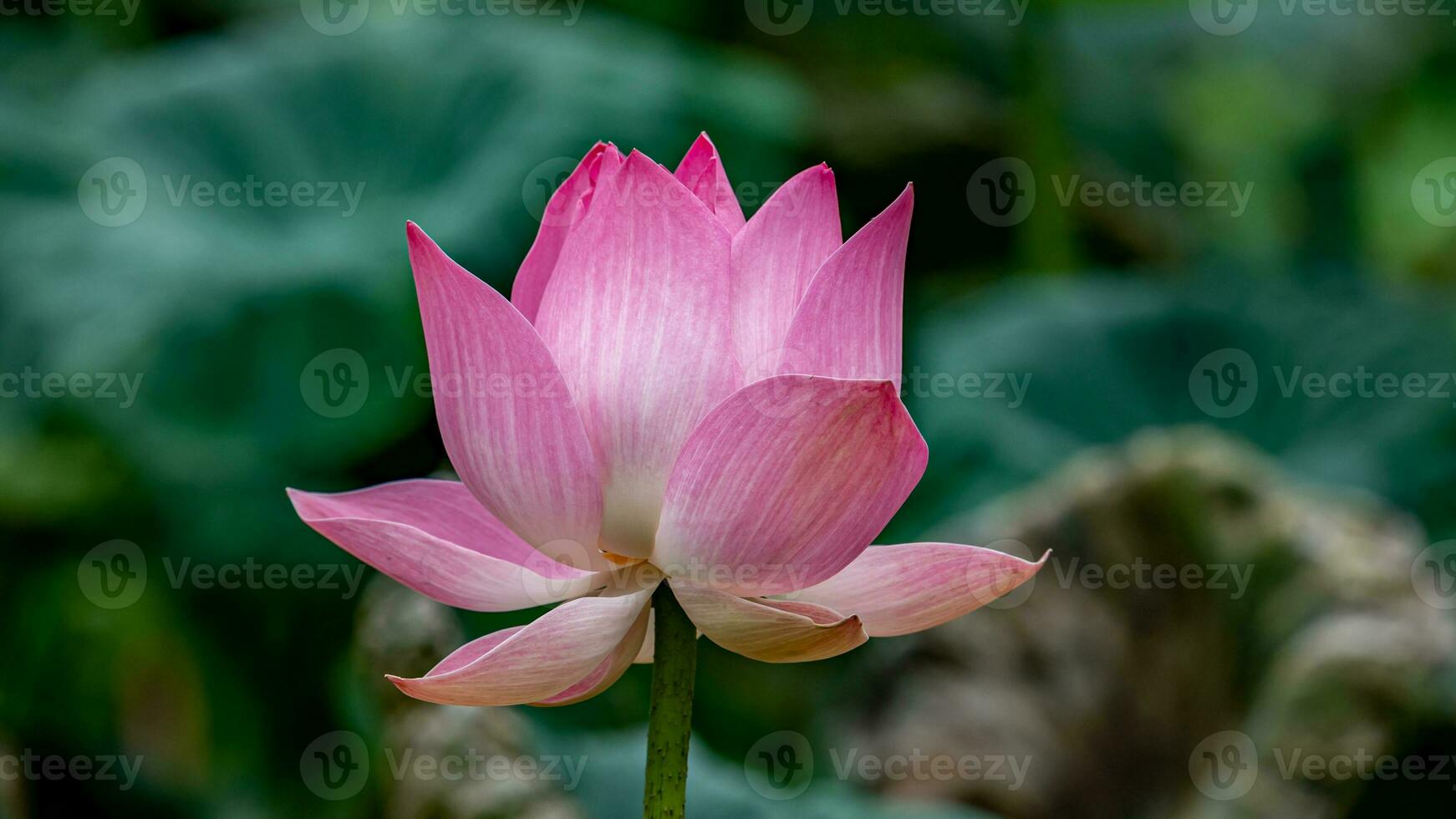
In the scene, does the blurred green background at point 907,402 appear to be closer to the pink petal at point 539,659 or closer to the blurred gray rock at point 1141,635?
the blurred gray rock at point 1141,635

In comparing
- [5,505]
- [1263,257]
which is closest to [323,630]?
[5,505]

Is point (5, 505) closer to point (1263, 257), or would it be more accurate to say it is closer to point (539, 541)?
point (539, 541)

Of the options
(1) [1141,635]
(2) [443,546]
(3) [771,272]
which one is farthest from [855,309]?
(1) [1141,635]

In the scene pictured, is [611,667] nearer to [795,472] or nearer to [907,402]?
[795,472]

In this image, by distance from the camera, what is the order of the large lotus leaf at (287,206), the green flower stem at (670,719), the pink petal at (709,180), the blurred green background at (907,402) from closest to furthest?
the green flower stem at (670,719), the pink petal at (709,180), the blurred green background at (907,402), the large lotus leaf at (287,206)

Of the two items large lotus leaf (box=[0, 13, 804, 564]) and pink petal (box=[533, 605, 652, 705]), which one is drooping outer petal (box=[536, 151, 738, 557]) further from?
large lotus leaf (box=[0, 13, 804, 564])

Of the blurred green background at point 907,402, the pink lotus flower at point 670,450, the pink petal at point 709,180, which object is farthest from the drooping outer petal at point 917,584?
the blurred green background at point 907,402
